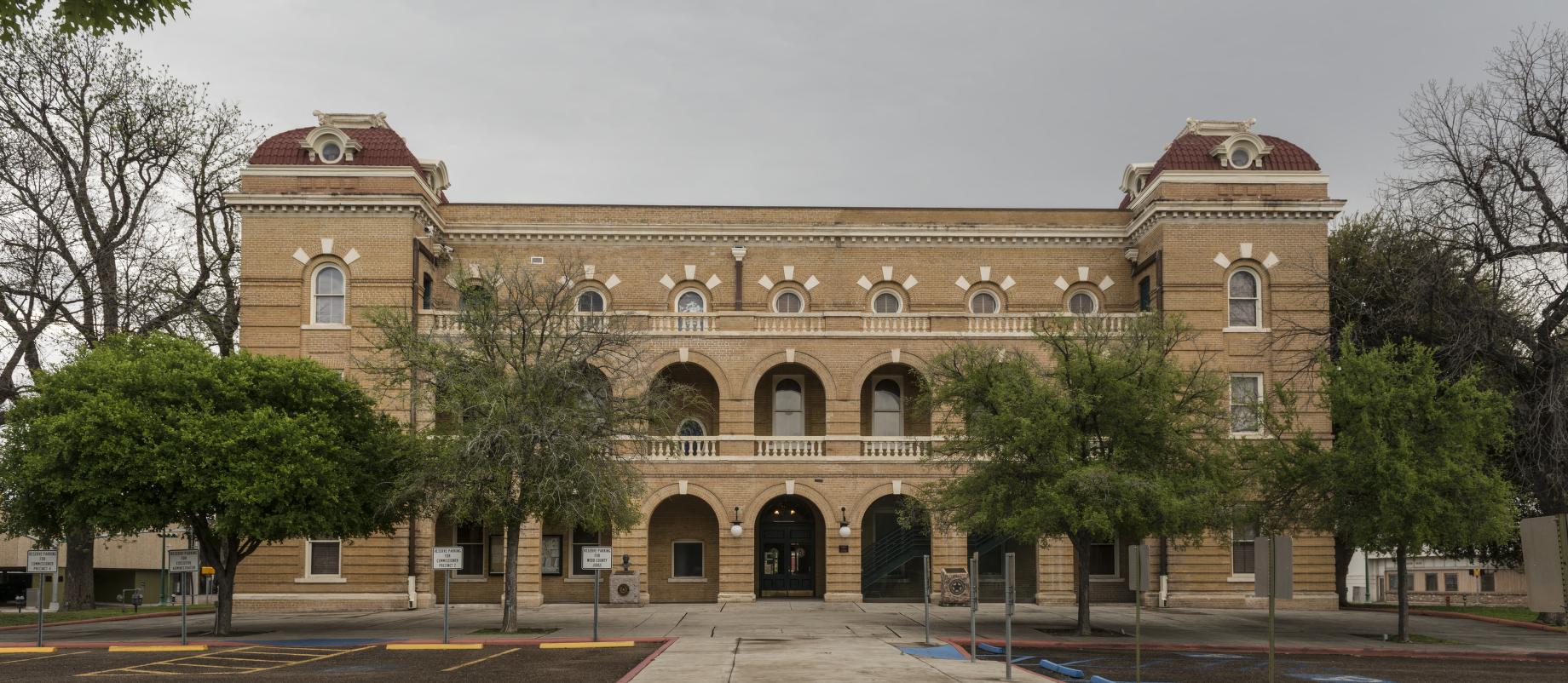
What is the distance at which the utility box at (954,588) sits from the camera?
121 ft

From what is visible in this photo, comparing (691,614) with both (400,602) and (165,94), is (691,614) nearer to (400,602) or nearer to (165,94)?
(400,602)

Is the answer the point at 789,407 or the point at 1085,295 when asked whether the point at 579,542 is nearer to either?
the point at 789,407

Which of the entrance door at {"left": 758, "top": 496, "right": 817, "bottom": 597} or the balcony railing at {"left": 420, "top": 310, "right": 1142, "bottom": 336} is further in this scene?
the entrance door at {"left": 758, "top": 496, "right": 817, "bottom": 597}

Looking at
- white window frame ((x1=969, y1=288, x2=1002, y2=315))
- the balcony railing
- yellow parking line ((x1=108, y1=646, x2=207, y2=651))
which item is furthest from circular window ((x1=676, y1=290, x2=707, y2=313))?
yellow parking line ((x1=108, y1=646, x2=207, y2=651))

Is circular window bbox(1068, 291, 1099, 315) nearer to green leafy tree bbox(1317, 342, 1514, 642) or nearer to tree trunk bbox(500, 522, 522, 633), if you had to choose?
green leafy tree bbox(1317, 342, 1514, 642)

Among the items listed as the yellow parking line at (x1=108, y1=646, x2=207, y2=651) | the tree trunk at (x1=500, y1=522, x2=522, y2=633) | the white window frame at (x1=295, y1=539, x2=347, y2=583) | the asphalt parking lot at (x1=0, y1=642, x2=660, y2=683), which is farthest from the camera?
the white window frame at (x1=295, y1=539, x2=347, y2=583)

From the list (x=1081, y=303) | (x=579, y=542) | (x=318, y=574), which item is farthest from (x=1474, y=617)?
(x=318, y=574)

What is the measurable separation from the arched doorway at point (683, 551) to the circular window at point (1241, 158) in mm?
18918

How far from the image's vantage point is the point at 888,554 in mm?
39656

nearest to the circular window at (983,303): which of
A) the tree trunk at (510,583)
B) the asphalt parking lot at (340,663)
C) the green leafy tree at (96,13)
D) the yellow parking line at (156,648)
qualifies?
the tree trunk at (510,583)

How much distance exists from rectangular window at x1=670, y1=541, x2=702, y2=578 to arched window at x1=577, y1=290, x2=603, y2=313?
797cm

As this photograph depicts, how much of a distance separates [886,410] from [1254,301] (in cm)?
1144

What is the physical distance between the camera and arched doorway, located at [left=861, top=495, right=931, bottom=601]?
3903 centimetres

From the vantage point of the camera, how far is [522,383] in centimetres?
2875
